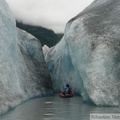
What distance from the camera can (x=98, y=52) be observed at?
69.1 feet

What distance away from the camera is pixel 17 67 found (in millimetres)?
25078

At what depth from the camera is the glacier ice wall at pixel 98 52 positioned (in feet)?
65.5

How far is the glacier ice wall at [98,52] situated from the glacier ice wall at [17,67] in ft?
13.1

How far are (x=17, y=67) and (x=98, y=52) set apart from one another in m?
6.69

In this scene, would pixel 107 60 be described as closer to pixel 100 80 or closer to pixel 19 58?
pixel 100 80

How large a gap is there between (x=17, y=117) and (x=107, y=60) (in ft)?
24.2

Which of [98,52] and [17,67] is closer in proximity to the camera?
[98,52]

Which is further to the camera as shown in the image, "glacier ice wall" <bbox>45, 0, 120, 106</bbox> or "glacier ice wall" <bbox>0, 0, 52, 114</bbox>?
"glacier ice wall" <bbox>45, 0, 120, 106</bbox>

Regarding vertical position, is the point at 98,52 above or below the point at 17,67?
above

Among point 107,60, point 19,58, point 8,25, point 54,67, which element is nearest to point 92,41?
point 107,60

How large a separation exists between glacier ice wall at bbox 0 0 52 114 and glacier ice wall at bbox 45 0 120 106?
398cm

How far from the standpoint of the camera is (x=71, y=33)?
24500mm

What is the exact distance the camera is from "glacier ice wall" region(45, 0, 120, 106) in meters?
20.0

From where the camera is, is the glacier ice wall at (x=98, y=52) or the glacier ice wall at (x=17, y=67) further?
the glacier ice wall at (x=98, y=52)
